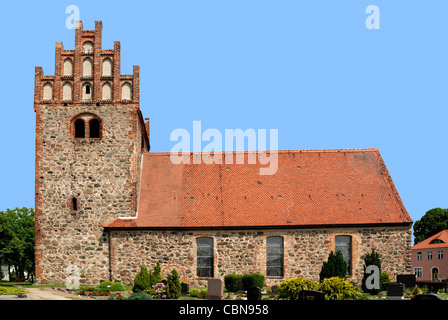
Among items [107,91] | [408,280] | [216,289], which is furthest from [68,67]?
[408,280]

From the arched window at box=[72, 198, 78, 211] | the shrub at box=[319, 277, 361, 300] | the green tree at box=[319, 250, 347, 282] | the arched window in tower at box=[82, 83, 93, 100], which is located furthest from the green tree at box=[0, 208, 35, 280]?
the shrub at box=[319, 277, 361, 300]

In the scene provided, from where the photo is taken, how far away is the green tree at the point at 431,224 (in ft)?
219

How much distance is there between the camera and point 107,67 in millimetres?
28688

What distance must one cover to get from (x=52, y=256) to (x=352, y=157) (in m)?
17.6

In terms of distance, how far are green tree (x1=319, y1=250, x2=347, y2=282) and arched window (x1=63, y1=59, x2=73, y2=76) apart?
16430mm

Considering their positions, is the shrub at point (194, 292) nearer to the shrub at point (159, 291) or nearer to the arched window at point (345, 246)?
the shrub at point (159, 291)

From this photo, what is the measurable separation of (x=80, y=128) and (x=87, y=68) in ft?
10.5

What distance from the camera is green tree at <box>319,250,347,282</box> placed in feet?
86.3

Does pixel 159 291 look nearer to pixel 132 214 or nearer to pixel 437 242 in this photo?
pixel 132 214

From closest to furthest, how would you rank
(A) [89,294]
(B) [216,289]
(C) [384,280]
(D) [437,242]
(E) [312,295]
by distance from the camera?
(E) [312,295]
(B) [216,289]
(A) [89,294]
(C) [384,280]
(D) [437,242]

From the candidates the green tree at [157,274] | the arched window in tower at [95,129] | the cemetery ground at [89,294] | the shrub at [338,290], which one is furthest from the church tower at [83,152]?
the shrub at [338,290]

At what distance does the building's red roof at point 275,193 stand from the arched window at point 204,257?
3.08 ft

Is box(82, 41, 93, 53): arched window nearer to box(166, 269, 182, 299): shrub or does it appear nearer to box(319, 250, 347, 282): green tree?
box(166, 269, 182, 299): shrub

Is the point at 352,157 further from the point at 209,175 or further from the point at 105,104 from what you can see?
the point at 105,104
